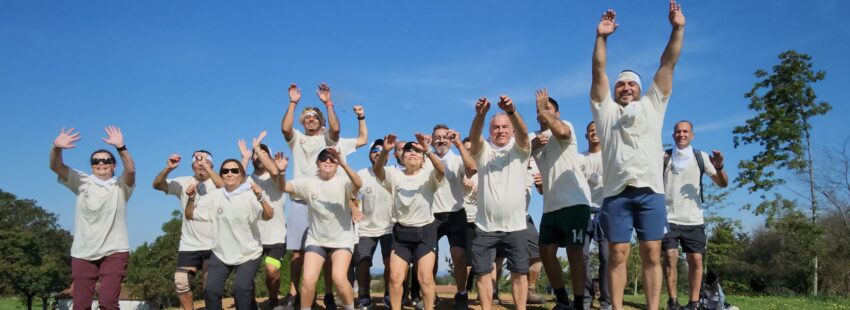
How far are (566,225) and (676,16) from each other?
276 cm

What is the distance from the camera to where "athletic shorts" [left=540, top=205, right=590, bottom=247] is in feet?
25.3

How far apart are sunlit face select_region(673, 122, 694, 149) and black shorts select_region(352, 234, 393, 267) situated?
4.45 meters

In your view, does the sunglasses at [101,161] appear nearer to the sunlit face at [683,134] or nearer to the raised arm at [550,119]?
the raised arm at [550,119]

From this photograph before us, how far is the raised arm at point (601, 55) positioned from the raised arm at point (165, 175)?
5772 mm

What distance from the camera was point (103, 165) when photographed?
884 centimetres

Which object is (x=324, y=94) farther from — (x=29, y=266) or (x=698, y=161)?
(x=29, y=266)

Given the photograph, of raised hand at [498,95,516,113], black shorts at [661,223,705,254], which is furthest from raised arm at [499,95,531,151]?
black shorts at [661,223,705,254]

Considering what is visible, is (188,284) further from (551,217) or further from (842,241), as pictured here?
(842,241)

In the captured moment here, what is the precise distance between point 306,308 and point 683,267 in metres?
35.1

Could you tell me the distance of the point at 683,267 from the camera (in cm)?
3869

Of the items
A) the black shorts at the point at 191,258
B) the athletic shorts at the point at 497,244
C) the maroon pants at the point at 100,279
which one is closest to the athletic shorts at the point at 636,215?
the athletic shorts at the point at 497,244

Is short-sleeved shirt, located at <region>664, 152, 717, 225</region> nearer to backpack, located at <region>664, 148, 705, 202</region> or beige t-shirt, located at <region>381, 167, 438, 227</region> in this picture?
backpack, located at <region>664, 148, 705, 202</region>

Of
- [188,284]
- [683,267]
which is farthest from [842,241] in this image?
[188,284]

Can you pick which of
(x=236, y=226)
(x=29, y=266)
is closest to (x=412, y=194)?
(x=236, y=226)
